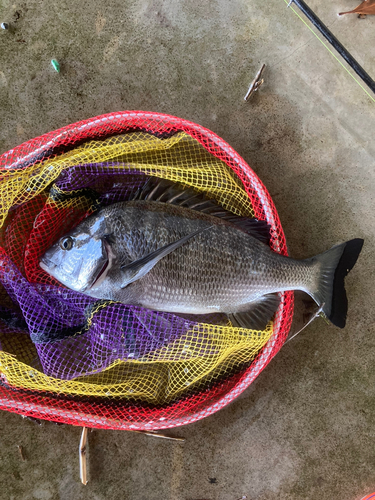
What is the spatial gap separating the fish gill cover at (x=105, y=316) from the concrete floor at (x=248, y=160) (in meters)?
0.43

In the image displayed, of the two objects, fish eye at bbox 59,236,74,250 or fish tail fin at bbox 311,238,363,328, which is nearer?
fish eye at bbox 59,236,74,250

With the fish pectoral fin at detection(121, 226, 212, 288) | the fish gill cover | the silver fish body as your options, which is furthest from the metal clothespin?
the fish pectoral fin at detection(121, 226, 212, 288)

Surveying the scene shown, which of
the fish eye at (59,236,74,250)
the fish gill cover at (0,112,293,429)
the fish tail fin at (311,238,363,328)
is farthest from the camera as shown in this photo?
the fish tail fin at (311,238,363,328)

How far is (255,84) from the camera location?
2.58 m

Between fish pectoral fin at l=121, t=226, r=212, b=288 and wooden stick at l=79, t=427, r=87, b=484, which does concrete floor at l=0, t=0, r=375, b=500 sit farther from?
fish pectoral fin at l=121, t=226, r=212, b=288

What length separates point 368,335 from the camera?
2.68m

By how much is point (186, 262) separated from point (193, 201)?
455mm

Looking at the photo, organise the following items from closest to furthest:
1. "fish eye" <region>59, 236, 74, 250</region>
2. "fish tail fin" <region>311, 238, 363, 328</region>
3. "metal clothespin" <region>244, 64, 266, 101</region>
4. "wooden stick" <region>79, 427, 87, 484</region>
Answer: "fish eye" <region>59, 236, 74, 250</region> → "fish tail fin" <region>311, 238, 363, 328</region> → "wooden stick" <region>79, 427, 87, 484</region> → "metal clothespin" <region>244, 64, 266, 101</region>

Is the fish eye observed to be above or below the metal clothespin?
below

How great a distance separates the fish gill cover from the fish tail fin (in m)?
0.25

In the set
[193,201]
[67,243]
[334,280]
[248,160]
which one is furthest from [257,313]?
[67,243]

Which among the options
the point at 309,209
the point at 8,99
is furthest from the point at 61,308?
the point at 309,209

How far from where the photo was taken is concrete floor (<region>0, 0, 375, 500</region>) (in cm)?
257

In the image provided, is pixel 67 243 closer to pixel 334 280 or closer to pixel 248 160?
pixel 248 160
